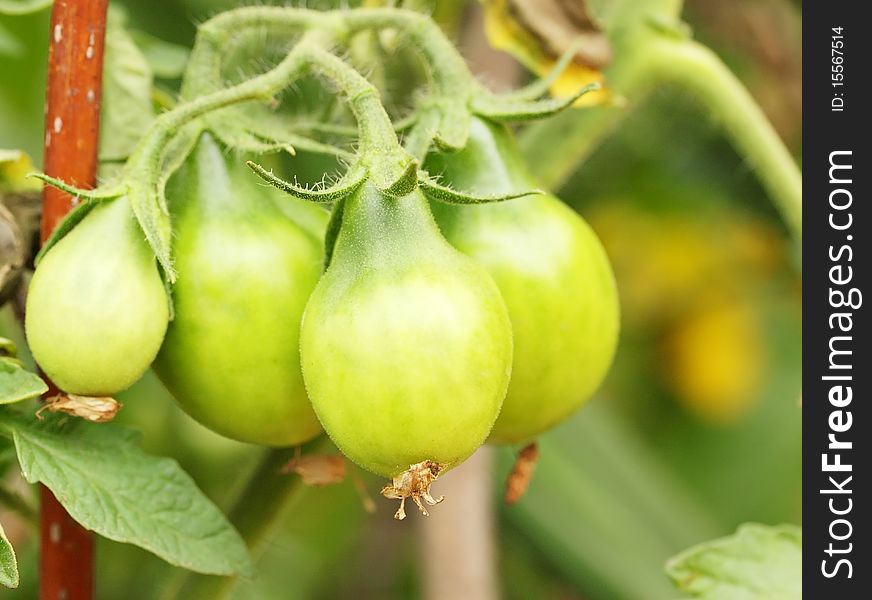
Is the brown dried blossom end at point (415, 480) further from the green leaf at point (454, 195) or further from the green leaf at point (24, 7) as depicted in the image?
the green leaf at point (24, 7)

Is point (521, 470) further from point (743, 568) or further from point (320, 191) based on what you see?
point (320, 191)

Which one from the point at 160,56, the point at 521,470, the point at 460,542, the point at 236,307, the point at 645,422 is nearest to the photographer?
the point at 236,307

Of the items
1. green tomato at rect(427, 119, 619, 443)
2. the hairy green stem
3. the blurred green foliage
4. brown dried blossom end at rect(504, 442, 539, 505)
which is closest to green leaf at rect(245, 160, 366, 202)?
green tomato at rect(427, 119, 619, 443)

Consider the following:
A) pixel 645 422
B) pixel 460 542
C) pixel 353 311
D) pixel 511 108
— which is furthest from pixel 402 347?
pixel 645 422

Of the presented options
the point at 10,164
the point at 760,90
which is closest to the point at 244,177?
the point at 10,164

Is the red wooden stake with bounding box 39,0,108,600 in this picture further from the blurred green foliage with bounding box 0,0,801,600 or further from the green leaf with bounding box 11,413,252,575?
the blurred green foliage with bounding box 0,0,801,600
